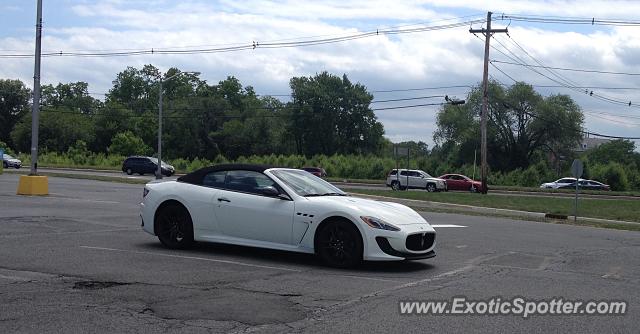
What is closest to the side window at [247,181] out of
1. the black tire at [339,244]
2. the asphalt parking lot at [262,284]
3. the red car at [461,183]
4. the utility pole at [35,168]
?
the asphalt parking lot at [262,284]

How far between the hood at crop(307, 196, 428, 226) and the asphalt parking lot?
0.70 metres

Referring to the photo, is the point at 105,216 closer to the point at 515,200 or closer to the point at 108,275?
the point at 108,275

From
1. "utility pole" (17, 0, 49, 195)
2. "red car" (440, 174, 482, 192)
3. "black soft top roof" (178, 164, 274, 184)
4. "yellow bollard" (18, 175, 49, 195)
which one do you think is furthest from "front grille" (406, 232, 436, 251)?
"red car" (440, 174, 482, 192)

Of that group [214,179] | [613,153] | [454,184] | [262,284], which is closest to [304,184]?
[214,179]

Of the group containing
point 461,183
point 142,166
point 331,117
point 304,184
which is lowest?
point 461,183

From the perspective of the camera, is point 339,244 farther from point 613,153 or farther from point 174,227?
point 613,153

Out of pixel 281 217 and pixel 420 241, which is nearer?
pixel 420 241

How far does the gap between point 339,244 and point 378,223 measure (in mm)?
625

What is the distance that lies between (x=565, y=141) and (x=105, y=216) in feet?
242

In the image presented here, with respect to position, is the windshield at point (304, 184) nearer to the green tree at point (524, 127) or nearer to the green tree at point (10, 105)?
the green tree at point (524, 127)

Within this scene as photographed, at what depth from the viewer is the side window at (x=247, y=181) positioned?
34.7 feet

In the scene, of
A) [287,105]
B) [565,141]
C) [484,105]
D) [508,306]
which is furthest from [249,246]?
[287,105]

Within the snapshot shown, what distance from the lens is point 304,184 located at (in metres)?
10.7

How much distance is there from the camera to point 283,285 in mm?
8578
